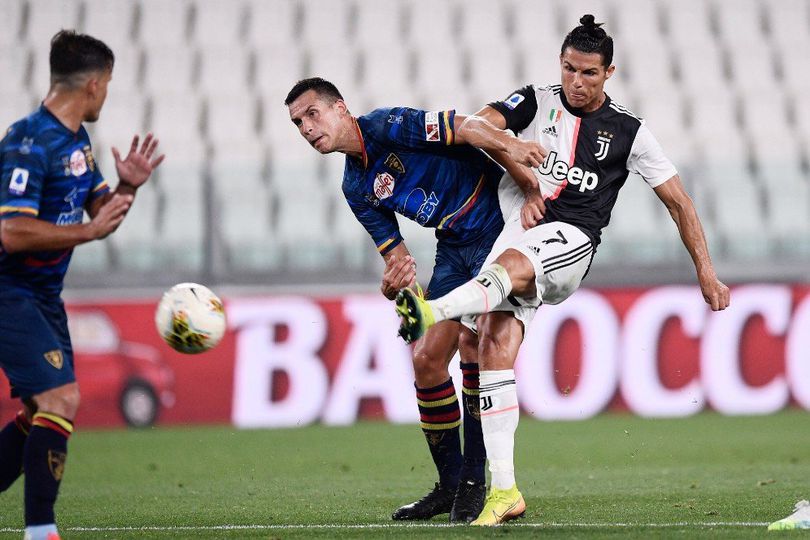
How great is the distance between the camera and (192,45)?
52.4 feet

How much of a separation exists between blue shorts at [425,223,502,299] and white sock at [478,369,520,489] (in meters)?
0.71

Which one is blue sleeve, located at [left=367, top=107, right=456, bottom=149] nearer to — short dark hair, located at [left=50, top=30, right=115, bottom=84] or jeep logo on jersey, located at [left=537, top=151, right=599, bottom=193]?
jeep logo on jersey, located at [left=537, top=151, right=599, bottom=193]

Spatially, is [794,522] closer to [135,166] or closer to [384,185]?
[384,185]

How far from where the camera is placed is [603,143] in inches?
226

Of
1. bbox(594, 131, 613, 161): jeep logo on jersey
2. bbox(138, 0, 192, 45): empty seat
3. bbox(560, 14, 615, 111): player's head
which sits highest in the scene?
A: bbox(138, 0, 192, 45): empty seat

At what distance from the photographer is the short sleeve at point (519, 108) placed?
5.82 m

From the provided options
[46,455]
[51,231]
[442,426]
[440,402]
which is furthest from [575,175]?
[46,455]

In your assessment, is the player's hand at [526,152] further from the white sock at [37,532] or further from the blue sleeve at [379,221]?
the white sock at [37,532]

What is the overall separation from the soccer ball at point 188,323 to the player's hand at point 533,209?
1.45 meters

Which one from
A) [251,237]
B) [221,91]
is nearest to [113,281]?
[251,237]

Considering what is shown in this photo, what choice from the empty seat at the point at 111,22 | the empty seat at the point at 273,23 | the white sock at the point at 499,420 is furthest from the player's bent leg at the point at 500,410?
the empty seat at the point at 111,22

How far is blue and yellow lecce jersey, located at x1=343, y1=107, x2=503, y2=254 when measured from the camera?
5.94 m

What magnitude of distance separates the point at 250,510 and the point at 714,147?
990cm

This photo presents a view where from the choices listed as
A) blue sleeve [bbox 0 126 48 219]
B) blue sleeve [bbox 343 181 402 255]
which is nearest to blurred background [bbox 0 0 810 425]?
blue sleeve [bbox 343 181 402 255]
